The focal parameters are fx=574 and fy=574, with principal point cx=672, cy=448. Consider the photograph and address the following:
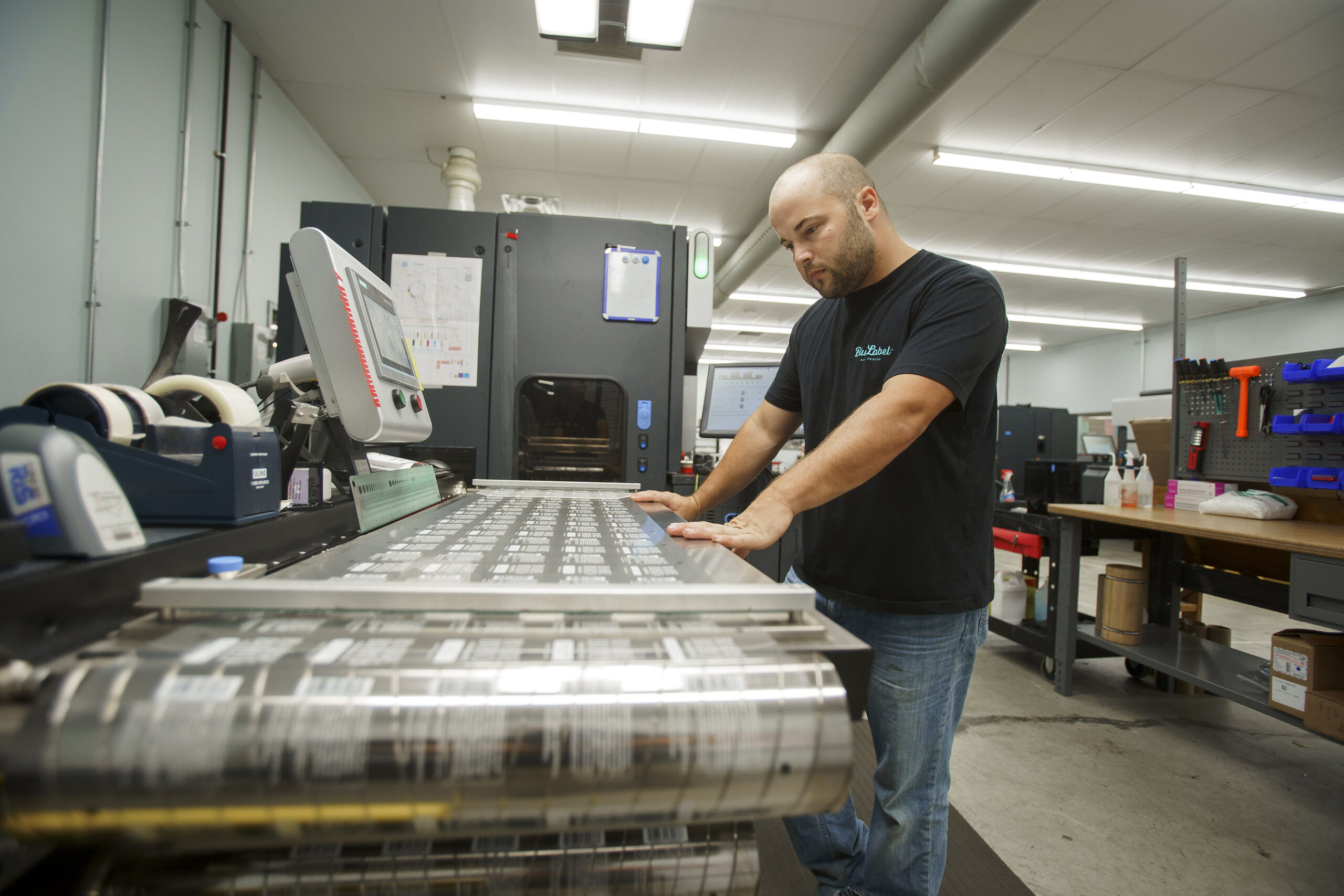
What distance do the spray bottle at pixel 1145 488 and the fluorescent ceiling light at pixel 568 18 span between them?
3.44 m

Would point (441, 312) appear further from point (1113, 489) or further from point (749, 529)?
point (1113, 489)

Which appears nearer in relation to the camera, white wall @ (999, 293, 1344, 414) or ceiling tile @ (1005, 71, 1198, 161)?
ceiling tile @ (1005, 71, 1198, 161)

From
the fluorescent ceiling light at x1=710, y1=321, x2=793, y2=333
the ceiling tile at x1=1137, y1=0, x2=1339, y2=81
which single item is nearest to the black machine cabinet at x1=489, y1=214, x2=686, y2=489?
the ceiling tile at x1=1137, y1=0, x2=1339, y2=81

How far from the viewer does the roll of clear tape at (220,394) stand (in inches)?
33.2

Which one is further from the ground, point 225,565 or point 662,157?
point 662,157

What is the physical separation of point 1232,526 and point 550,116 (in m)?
4.19

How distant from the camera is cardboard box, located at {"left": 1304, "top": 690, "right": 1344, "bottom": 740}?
5.27ft

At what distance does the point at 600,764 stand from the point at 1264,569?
127 inches

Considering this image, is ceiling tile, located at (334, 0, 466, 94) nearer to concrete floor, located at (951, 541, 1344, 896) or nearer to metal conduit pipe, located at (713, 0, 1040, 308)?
metal conduit pipe, located at (713, 0, 1040, 308)

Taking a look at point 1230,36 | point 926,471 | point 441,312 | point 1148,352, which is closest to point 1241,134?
point 1230,36

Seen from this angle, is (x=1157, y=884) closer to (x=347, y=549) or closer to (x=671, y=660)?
(x=671, y=660)

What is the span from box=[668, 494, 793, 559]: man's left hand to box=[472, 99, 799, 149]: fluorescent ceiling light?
3.82 metres

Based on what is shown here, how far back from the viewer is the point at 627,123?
394 cm

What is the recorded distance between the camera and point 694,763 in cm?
39
